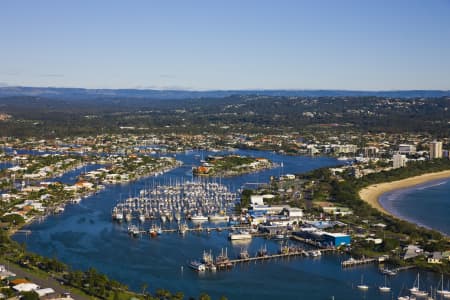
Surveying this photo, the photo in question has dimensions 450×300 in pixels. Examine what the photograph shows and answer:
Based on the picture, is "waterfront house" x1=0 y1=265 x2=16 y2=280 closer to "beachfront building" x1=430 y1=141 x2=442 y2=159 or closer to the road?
the road

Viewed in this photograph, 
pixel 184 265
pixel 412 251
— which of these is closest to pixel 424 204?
pixel 412 251

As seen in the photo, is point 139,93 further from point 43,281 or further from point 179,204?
point 43,281

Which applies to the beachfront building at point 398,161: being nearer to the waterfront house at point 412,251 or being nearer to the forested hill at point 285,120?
the forested hill at point 285,120

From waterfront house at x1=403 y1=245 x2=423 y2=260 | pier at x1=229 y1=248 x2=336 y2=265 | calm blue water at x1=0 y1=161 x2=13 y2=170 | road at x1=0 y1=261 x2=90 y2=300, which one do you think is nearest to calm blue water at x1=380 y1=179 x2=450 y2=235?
waterfront house at x1=403 y1=245 x2=423 y2=260

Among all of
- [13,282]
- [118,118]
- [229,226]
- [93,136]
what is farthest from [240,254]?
[118,118]

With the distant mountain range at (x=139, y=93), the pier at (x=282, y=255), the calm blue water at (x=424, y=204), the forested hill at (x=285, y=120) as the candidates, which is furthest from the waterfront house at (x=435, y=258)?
the distant mountain range at (x=139, y=93)
